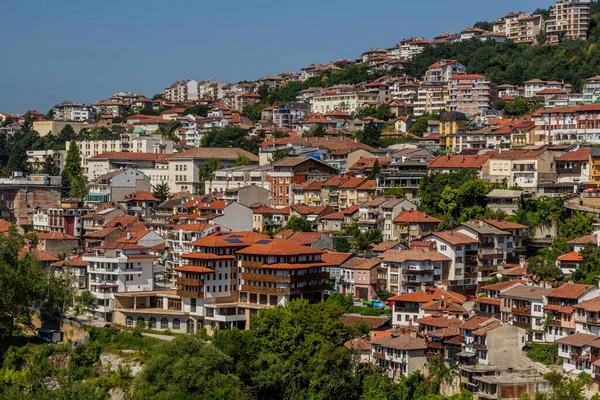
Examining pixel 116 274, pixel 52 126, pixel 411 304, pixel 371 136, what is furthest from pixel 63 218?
pixel 52 126

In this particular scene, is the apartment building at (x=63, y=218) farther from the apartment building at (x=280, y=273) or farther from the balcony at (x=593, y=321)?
the balcony at (x=593, y=321)

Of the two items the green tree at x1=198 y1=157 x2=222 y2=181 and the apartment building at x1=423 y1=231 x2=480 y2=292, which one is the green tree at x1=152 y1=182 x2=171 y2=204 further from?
the apartment building at x1=423 y1=231 x2=480 y2=292

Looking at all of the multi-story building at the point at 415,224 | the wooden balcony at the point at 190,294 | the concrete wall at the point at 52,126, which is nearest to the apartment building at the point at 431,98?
the multi-story building at the point at 415,224

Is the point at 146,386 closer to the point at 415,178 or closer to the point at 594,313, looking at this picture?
the point at 594,313

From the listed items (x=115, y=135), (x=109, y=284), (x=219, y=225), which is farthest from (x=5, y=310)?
(x=115, y=135)

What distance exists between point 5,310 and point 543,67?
50.0 meters

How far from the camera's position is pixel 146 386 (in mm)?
31469

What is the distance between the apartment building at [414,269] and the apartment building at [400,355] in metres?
5.51

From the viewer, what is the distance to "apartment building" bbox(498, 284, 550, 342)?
107 ft

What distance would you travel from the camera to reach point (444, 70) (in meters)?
79.6

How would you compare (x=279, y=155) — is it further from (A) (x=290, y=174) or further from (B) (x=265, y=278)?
(B) (x=265, y=278)

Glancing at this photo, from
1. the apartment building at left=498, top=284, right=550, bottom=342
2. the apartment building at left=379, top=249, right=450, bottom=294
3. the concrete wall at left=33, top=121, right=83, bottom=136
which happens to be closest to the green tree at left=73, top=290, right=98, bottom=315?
the apartment building at left=379, top=249, right=450, bottom=294

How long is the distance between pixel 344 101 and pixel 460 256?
4332 cm

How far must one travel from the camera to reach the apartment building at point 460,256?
3903 centimetres
